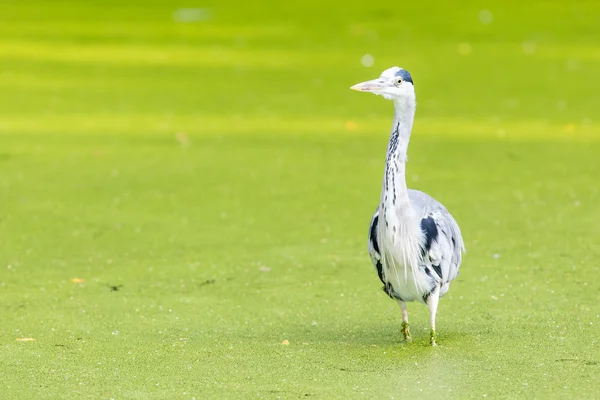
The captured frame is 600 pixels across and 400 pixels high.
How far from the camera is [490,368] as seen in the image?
379 centimetres

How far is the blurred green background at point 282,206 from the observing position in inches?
152

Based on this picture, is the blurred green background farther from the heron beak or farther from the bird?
the heron beak

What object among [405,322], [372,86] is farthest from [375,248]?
[372,86]

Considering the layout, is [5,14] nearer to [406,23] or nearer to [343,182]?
[406,23]

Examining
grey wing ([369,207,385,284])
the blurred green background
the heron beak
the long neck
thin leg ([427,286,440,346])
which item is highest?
the heron beak

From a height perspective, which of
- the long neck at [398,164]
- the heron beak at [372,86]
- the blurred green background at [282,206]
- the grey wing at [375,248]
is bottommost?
the blurred green background at [282,206]

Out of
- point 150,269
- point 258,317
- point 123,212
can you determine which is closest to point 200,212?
point 123,212

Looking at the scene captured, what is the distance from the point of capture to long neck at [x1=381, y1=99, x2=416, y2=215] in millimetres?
3926

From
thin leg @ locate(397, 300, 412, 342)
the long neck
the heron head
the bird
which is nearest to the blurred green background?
thin leg @ locate(397, 300, 412, 342)

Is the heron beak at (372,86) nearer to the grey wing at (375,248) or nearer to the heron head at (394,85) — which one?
the heron head at (394,85)

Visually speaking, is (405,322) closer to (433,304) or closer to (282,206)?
(433,304)

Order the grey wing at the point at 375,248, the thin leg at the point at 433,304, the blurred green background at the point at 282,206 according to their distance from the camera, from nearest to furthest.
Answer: the blurred green background at the point at 282,206, the thin leg at the point at 433,304, the grey wing at the point at 375,248

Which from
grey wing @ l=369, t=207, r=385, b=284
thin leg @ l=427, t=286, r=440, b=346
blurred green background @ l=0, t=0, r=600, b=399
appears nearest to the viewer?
blurred green background @ l=0, t=0, r=600, b=399

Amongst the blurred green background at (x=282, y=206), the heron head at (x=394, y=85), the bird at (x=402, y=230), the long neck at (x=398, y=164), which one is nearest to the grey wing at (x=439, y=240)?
the bird at (x=402, y=230)
